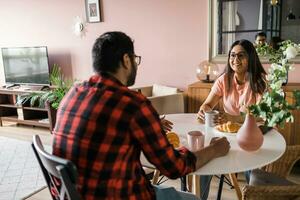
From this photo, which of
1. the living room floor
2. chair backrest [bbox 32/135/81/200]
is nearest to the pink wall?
the living room floor

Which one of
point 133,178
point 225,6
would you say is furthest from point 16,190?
point 225,6

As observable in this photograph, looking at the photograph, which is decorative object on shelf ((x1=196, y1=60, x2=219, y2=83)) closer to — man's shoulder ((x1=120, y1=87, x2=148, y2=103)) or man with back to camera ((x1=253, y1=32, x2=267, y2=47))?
man with back to camera ((x1=253, y1=32, x2=267, y2=47))

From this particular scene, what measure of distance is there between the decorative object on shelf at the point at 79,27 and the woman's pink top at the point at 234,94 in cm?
243

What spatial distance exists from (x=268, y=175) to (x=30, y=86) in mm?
3856

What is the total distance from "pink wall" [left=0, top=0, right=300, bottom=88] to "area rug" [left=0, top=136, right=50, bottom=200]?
1254mm

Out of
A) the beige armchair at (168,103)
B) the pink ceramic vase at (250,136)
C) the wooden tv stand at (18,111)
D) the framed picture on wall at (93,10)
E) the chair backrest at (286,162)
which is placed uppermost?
the framed picture on wall at (93,10)

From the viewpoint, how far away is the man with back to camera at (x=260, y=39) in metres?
2.95

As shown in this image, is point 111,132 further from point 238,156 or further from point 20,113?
point 20,113

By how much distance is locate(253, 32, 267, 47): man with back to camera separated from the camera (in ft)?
9.67

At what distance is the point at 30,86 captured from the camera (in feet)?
14.9

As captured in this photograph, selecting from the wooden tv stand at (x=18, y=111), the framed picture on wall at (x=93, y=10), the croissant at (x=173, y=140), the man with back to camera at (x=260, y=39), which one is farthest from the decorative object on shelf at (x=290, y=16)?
the wooden tv stand at (x=18, y=111)

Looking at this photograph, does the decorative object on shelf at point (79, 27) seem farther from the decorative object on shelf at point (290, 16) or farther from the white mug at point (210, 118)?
the white mug at point (210, 118)

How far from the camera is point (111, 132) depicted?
94cm

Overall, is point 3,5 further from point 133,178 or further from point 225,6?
point 133,178
